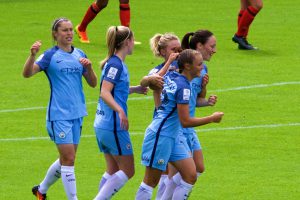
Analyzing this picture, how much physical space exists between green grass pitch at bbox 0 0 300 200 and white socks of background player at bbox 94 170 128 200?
39.5 inches

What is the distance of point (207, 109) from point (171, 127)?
256 inches

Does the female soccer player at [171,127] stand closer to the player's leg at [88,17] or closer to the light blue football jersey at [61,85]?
the light blue football jersey at [61,85]

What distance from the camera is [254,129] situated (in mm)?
16266

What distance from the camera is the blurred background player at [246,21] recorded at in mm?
21531

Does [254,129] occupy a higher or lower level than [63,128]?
lower

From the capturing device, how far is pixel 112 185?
11578 millimetres

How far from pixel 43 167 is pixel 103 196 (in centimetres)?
263

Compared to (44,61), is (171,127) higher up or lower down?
lower down

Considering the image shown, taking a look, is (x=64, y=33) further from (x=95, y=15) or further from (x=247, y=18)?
(x=95, y=15)

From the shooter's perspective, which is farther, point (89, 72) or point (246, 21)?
point (246, 21)

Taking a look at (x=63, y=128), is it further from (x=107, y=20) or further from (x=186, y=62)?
(x=107, y=20)

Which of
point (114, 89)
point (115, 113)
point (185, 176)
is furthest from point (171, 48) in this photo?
point (185, 176)

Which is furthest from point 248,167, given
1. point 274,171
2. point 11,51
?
point 11,51

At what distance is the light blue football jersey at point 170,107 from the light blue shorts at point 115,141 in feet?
1.41
